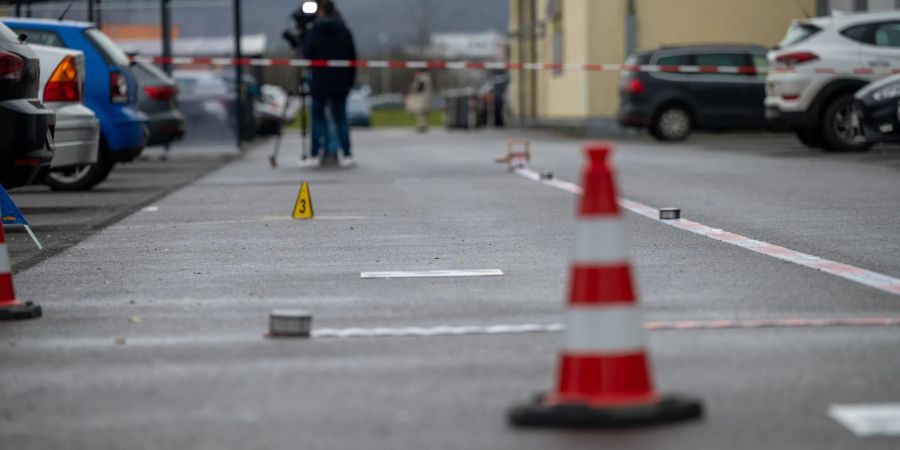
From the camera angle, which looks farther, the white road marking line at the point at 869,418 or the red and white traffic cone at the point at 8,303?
the red and white traffic cone at the point at 8,303

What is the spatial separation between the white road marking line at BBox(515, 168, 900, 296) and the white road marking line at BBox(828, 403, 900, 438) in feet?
9.09

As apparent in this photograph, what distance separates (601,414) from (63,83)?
9635mm

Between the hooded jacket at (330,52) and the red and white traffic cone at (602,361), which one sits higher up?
the hooded jacket at (330,52)

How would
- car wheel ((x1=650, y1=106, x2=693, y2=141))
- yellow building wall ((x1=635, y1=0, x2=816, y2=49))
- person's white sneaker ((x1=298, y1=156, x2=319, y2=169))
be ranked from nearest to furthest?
person's white sneaker ((x1=298, y1=156, x2=319, y2=169)) → car wheel ((x1=650, y1=106, x2=693, y2=141)) → yellow building wall ((x1=635, y1=0, x2=816, y2=49))

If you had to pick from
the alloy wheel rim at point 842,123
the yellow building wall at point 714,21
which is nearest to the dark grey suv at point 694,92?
the yellow building wall at point 714,21

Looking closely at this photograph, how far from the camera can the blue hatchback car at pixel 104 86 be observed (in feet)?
55.6

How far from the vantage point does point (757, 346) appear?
6.29 m

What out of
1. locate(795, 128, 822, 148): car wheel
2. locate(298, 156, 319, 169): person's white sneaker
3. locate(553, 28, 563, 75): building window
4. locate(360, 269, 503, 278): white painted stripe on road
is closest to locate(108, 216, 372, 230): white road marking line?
locate(360, 269, 503, 278): white painted stripe on road

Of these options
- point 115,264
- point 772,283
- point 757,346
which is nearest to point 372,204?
point 115,264

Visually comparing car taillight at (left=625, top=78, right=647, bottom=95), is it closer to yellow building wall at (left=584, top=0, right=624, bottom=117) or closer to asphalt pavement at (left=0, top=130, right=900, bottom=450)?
yellow building wall at (left=584, top=0, right=624, bottom=117)

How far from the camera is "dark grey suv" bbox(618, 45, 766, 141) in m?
31.6

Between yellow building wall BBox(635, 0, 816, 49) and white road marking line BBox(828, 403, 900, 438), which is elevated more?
yellow building wall BBox(635, 0, 816, 49)

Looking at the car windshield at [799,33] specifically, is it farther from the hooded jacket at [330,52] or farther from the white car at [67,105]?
the white car at [67,105]

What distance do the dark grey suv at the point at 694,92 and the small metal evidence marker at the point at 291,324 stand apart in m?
25.2
